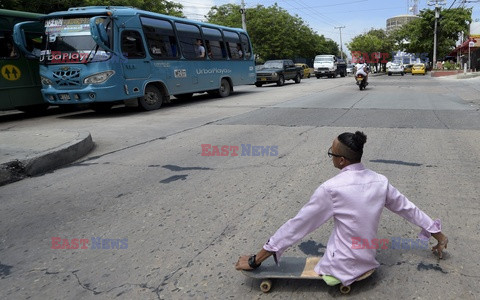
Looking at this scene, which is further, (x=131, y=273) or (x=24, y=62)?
(x=24, y=62)

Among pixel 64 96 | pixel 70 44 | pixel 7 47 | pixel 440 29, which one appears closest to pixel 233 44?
pixel 70 44

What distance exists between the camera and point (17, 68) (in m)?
10.8

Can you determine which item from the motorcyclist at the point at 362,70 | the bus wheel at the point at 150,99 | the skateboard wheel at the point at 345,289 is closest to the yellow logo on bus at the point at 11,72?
the bus wheel at the point at 150,99

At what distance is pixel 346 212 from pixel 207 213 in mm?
1778

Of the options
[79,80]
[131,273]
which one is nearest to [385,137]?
[131,273]

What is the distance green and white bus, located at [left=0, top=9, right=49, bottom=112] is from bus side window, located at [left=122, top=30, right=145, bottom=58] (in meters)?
2.77

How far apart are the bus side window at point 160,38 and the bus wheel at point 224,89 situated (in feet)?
11.8

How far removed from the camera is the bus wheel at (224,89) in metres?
16.4

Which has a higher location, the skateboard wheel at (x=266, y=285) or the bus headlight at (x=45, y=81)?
the bus headlight at (x=45, y=81)

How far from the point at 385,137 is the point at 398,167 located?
2083 mm

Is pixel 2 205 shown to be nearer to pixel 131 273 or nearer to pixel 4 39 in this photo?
pixel 131 273

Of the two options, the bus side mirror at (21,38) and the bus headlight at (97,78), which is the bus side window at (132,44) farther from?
the bus side mirror at (21,38)

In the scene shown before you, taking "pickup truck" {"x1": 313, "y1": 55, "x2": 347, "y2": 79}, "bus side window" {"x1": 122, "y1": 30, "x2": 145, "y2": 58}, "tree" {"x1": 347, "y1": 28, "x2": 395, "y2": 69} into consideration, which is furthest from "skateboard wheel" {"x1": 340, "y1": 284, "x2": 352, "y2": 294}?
"tree" {"x1": 347, "y1": 28, "x2": 395, "y2": 69}

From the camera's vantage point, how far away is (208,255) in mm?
2846
